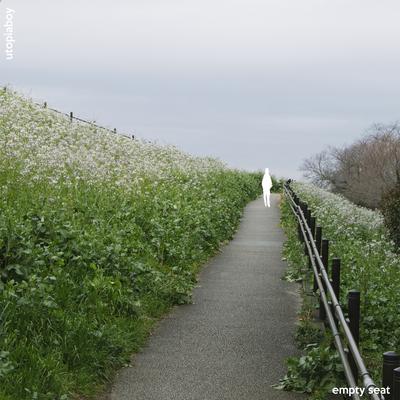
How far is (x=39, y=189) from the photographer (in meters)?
12.9

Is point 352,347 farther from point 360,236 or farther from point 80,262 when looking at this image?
point 360,236

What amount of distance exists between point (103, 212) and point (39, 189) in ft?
5.08

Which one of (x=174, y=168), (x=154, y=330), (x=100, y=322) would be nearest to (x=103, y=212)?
(x=154, y=330)

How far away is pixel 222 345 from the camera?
797 cm

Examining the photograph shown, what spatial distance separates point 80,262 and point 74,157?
854 cm

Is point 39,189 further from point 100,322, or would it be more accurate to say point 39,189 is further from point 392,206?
point 392,206

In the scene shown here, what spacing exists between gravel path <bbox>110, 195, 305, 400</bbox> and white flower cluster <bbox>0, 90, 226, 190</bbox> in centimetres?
415

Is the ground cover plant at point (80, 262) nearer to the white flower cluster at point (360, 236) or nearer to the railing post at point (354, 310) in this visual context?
the railing post at point (354, 310)

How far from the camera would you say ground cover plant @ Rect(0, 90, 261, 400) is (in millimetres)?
6227

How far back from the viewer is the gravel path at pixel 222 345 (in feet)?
21.3

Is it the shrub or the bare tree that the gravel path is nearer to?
the shrub

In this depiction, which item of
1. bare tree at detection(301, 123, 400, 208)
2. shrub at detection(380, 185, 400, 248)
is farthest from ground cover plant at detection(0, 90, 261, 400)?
bare tree at detection(301, 123, 400, 208)

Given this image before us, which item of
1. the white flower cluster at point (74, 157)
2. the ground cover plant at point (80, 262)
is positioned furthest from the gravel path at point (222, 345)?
the white flower cluster at point (74, 157)

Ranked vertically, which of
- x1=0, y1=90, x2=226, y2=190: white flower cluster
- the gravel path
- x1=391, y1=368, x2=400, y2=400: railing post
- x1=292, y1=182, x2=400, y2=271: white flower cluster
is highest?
Answer: x1=0, y1=90, x2=226, y2=190: white flower cluster
